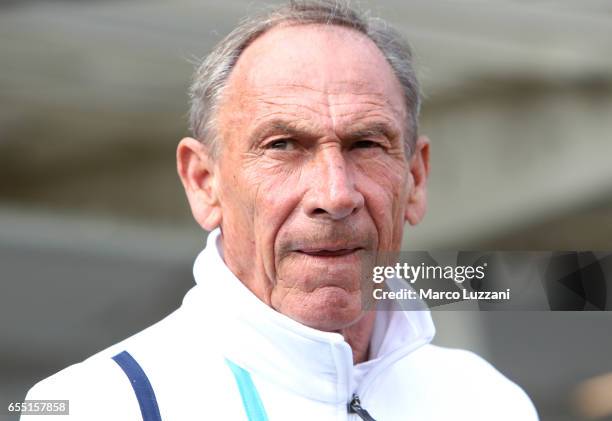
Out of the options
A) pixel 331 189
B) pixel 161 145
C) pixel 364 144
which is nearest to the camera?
pixel 331 189

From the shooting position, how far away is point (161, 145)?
3.46 metres

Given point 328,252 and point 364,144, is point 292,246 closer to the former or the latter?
point 328,252

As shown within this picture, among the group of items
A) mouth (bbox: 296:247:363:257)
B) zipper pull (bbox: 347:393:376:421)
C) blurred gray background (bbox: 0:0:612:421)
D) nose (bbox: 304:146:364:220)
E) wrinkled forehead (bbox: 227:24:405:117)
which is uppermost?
blurred gray background (bbox: 0:0:612:421)

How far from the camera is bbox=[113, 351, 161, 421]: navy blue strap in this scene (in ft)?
4.70

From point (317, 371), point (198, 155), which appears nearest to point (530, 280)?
point (317, 371)

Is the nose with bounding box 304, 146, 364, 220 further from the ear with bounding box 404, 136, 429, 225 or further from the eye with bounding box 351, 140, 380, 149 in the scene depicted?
the ear with bounding box 404, 136, 429, 225

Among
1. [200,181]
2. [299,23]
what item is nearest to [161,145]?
[200,181]

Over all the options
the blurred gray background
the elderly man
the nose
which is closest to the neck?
the elderly man

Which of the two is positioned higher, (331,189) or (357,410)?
(331,189)

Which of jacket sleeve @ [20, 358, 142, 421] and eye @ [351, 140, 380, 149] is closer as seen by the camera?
jacket sleeve @ [20, 358, 142, 421]

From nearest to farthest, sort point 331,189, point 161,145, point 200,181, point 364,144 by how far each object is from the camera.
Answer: point 331,189
point 364,144
point 200,181
point 161,145

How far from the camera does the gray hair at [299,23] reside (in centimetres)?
162

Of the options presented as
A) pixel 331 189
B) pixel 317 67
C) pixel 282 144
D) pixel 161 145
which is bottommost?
pixel 331 189

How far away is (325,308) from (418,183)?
0.36m
